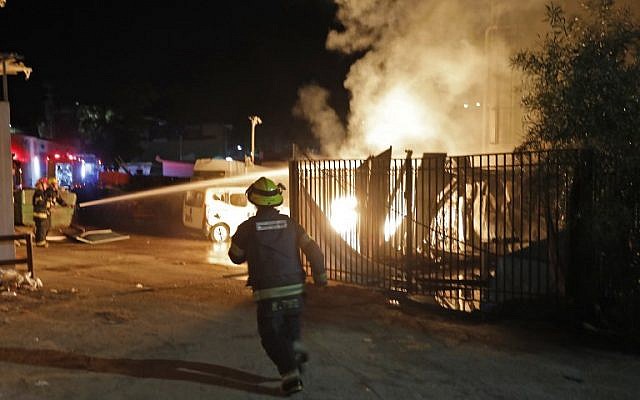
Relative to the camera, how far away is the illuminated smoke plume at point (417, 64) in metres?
16.3

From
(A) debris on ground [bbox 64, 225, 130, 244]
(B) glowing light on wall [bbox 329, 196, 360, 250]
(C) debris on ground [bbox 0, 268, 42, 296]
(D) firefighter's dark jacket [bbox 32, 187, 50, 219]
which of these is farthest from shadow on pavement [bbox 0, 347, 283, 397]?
(A) debris on ground [bbox 64, 225, 130, 244]

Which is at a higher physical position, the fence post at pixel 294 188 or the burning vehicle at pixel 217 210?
the fence post at pixel 294 188

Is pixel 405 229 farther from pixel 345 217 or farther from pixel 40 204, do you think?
pixel 40 204

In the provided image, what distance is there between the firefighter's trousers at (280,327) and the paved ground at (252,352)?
371 millimetres

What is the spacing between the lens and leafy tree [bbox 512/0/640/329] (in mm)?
6293

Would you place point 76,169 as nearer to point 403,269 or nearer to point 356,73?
point 356,73

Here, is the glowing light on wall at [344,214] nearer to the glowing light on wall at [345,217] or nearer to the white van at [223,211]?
the glowing light on wall at [345,217]

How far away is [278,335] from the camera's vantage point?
16.6ft

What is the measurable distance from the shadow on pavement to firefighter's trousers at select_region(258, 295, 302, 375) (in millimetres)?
337

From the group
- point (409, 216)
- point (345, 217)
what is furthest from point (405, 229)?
point (345, 217)

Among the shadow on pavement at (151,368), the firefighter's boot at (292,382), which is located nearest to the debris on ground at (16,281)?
the shadow on pavement at (151,368)

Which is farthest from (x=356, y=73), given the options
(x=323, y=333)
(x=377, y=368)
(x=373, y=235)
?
(x=377, y=368)

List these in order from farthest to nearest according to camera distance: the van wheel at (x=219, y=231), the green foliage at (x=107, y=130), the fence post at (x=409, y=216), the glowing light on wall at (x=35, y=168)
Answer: the green foliage at (x=107, y=130), the glowing light on wall at (x=35, y=168), the van wheel at (x=219, y=231), the fence post at (x=409, y=216)

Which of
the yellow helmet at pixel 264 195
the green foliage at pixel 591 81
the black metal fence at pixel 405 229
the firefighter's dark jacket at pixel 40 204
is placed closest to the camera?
the yellow helmet at pixel 264 195
